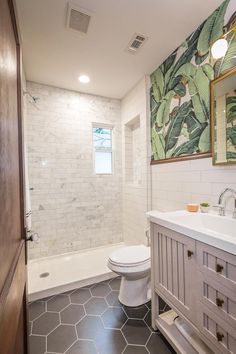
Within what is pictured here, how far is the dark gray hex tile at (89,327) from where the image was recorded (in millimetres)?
1507

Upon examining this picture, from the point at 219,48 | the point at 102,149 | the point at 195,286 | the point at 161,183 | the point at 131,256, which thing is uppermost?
the point at 219,48

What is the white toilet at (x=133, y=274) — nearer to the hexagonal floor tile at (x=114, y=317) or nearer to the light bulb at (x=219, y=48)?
the hexagonal floor tile at (x=114, y=317)

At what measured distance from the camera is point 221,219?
4.60ft

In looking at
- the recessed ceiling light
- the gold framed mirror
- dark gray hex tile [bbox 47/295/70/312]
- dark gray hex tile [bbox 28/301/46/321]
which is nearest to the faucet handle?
the gold framed mirror

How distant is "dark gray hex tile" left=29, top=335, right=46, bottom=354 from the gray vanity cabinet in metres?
0.89

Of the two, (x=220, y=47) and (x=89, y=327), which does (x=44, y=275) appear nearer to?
(x=89, y=327)

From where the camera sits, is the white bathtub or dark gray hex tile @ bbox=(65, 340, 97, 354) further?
the white bathtub

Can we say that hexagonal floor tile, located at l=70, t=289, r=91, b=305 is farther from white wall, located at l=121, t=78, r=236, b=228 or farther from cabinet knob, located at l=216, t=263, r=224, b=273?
cabinet knob, located at l=216, t=263, r=224, b=273

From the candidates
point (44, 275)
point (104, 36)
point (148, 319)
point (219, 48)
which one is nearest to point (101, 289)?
point (148, 319)

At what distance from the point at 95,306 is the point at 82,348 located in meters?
0.46

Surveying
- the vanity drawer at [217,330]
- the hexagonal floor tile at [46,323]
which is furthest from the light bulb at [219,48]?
the hexagonal floor tile at [46,323]

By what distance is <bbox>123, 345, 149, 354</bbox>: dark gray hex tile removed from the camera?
53.1 inches

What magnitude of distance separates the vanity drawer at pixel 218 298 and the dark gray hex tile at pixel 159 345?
65cm

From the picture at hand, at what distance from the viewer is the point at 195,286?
1108 mm
